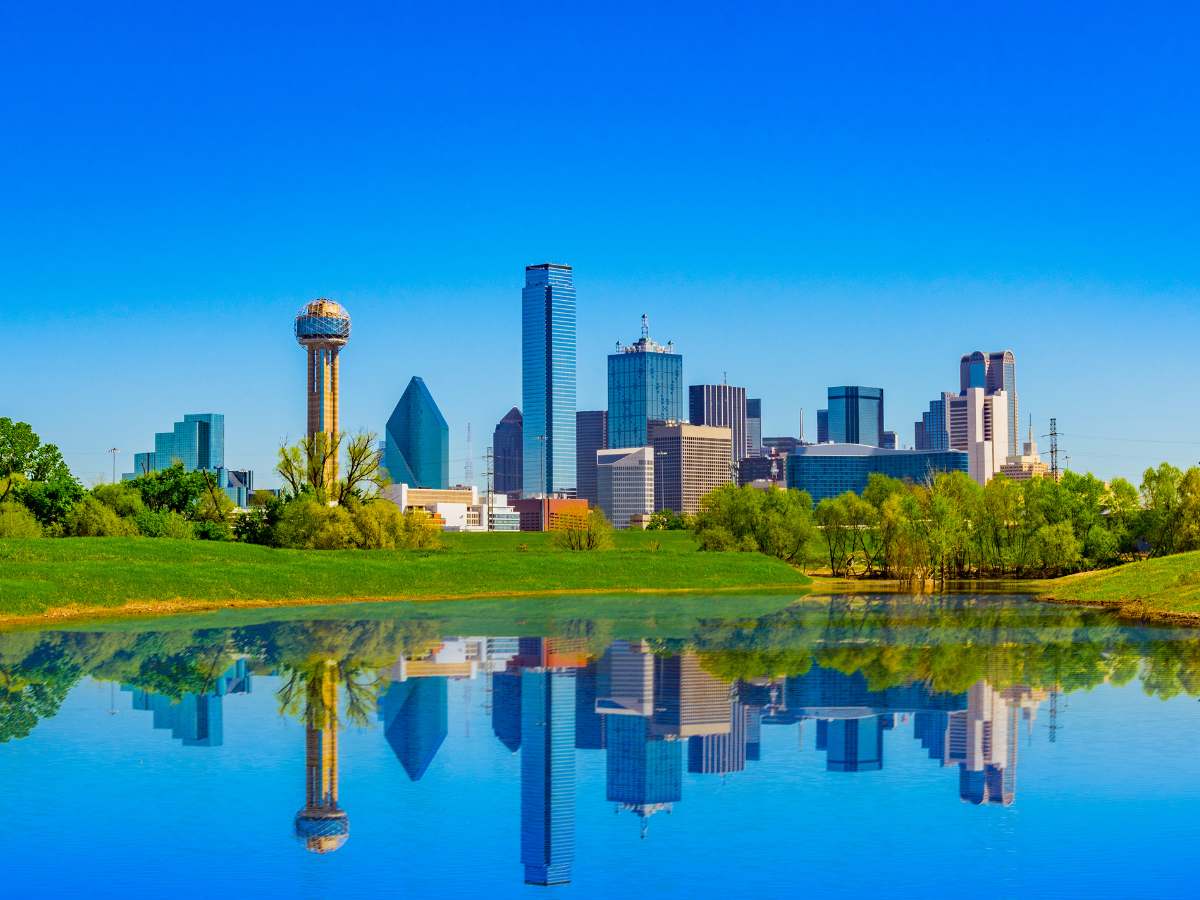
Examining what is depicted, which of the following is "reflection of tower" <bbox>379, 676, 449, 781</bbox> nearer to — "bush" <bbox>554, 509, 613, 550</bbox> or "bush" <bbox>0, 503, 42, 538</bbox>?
"bush" <bbox>0, 503, 42, 538</bbox>

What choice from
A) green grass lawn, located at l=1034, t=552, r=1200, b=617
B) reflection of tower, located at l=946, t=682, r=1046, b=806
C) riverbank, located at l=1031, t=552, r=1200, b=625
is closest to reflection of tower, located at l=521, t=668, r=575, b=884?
reflection of tower, located at l=946, t=682, r=1046, b=806

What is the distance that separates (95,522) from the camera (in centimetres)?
9556

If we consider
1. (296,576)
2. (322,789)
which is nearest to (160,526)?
(296,576)

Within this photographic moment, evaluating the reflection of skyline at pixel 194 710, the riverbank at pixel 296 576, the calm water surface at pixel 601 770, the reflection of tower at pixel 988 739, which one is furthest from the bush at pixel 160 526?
the reflection of tower at pixel 988 739

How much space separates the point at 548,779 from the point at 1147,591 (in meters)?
55.1

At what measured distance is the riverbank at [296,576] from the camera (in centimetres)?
6619

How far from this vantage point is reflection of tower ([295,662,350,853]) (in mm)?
21484

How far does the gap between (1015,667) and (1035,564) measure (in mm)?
66385

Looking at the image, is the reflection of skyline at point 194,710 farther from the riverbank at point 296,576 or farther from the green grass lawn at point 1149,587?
the green grass lawn at point 1149,587

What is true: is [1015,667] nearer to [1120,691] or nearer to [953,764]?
[1120,691]

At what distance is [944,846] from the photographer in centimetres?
2048

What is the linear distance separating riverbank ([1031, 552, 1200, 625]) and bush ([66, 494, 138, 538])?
65432 millimetres

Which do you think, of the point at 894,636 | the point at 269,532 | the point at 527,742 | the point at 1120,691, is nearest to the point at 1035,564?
the point at 894,636

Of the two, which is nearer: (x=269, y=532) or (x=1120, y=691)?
(x=1120, y=691)
